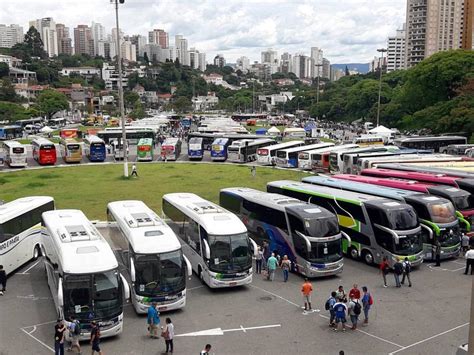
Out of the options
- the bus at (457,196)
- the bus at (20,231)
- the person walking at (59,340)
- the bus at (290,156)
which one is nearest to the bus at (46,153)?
the bus at (290,156)

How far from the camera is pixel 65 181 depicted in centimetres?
3953

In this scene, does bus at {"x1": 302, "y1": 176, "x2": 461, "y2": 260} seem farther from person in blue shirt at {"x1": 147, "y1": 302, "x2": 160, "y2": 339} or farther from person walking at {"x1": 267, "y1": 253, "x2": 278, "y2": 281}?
person in blue shirt at {"x1": 147, "y1": 302, "x2": 160, "y2": 339}

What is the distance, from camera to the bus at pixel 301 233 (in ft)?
60.5

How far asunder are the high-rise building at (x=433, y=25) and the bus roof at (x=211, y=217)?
13180 cm

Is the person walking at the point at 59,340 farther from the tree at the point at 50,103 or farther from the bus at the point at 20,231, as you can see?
the tree at the point at 50,103

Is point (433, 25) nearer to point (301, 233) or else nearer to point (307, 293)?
point (301, 233)

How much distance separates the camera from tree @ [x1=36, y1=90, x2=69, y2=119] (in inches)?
4156

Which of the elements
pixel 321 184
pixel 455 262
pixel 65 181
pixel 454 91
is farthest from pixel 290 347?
pixel 454 91

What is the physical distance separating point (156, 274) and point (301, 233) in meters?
5.95

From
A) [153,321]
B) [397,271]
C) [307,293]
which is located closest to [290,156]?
[397,271]

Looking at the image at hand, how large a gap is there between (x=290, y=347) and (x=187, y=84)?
585 ft

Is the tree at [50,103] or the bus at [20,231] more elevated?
the tree at [50,103]

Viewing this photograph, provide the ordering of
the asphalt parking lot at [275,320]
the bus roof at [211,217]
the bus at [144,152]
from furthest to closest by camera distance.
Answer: the bus at [144,152]
the bus roof at [211,217]
the asphalt parking lot at [275,320]

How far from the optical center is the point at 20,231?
19578mm
